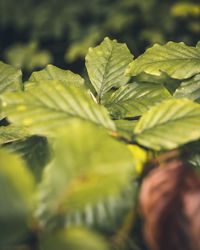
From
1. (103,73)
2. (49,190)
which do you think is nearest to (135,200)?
(49,190)

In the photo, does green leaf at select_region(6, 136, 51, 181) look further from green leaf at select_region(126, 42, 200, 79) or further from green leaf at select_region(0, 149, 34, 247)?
green leaf at select_region(126, 42, 200, 79)


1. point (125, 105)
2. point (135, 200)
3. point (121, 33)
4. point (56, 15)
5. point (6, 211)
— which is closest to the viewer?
point (6, 211)

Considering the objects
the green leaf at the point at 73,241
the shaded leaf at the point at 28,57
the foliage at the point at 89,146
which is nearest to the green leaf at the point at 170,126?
the foliage at the point at 89,146

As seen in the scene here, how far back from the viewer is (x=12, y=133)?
2.46ft

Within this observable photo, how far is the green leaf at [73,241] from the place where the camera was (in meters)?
0.34

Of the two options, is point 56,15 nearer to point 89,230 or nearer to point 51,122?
point 51,122

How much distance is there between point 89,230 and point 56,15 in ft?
11.7

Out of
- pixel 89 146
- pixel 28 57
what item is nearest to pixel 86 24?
pixel 28 57

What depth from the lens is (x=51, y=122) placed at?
52 centimetres

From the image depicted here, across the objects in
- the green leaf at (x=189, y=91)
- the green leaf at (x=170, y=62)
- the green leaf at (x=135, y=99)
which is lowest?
the green leaf at (x=189, y=91)

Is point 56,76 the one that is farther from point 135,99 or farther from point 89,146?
point 89,146

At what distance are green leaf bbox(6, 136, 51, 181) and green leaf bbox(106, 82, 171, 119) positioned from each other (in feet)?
0.71

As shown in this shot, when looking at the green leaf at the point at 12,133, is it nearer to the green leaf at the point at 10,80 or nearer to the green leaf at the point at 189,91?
the green leaf at the point at 10,80

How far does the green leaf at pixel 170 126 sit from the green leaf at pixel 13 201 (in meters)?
0.27
